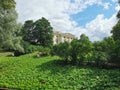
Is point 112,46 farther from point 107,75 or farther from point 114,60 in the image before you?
point 107,75

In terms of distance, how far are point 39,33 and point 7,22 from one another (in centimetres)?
3344

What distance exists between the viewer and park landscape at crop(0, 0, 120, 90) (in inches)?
974

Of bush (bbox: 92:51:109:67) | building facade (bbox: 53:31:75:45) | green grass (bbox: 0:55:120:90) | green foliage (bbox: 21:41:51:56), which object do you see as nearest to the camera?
green grass (bbox: 0:55:120:90)

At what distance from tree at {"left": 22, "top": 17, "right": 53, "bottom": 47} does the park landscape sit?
27.7 meters

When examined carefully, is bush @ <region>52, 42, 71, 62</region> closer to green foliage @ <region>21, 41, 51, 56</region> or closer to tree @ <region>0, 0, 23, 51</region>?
tree @ <region>0, 0, 23, 51</region>

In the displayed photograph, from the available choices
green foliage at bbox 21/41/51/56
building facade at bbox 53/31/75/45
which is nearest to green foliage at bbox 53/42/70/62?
green foliage at bbox 21/41/51/56

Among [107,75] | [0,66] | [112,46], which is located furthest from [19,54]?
[107,75]

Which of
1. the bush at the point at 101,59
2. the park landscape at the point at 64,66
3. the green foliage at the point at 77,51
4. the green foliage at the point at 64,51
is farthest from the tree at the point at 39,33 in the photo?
the bush at the point at 101,59

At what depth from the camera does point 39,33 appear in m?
64.0

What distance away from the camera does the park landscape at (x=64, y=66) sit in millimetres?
24734

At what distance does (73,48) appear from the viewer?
32.6m

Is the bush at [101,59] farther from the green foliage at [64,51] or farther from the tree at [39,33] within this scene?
the tree at [39,33]

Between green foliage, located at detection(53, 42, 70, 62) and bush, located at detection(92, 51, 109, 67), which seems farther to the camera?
green foliage, located at detection(53, 42, 70, 62)

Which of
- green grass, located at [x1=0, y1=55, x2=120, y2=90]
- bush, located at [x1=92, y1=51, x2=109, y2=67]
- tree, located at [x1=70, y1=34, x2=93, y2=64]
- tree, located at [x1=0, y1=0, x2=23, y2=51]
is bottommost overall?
green grass, located at [x1=0, y1=55, x2=120, y2=90]
